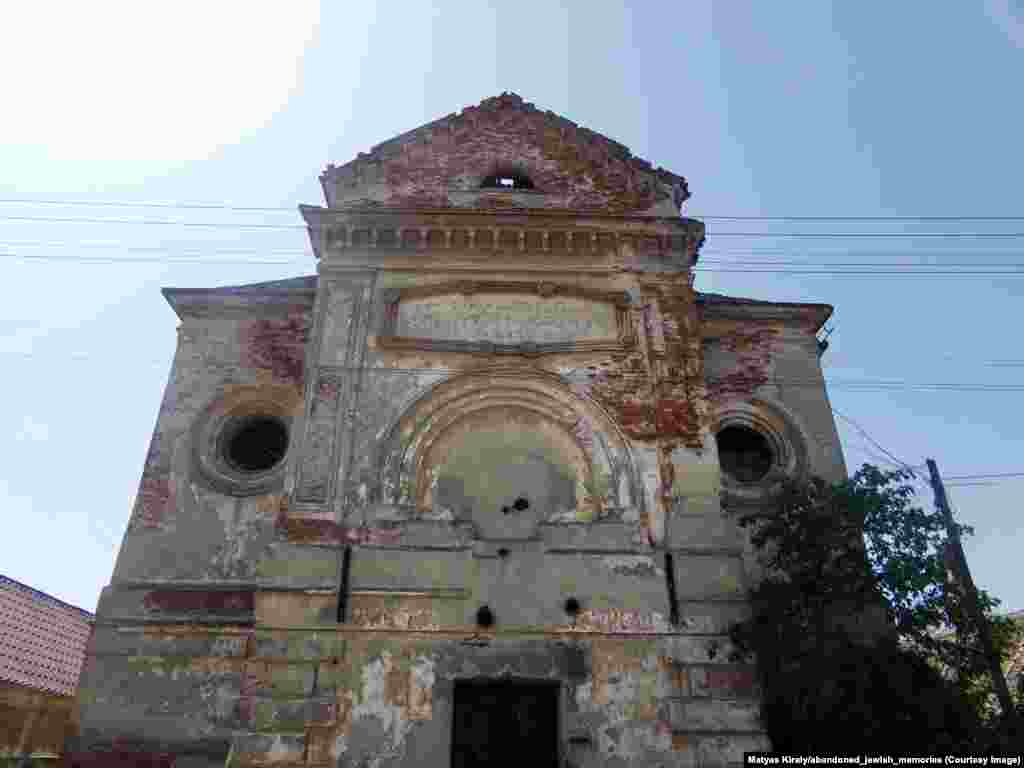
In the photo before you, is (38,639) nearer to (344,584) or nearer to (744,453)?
(344,584)

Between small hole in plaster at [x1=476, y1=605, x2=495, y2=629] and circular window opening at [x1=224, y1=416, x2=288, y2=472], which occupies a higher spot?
circular window opening at [x1=224, y1=416, x2=288, y2=472]

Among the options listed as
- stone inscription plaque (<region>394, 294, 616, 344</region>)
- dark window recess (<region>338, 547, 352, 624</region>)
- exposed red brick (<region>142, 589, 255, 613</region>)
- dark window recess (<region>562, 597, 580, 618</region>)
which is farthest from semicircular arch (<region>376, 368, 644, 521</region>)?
exposed red brick (<region>142, 589, 255, 613</region>)

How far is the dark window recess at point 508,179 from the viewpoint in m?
14.0

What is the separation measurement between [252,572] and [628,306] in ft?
22.4

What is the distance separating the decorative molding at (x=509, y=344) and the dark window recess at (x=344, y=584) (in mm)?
3170

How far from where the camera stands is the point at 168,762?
9992mm

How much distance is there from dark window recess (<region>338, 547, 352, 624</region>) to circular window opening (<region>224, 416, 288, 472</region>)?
3356 millimetres

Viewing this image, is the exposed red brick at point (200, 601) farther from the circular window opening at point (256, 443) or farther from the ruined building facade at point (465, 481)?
the circular window opening at point (256, 443)

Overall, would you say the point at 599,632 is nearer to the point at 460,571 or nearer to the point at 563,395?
the point at 460,571

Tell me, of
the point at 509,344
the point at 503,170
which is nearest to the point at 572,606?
the point at 509,344

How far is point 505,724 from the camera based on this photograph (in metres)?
9.23

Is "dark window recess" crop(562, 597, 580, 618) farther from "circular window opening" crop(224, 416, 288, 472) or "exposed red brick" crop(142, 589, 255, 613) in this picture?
"circular window opening" crop(224, 416, 288, 472)

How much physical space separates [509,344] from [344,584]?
163 inches

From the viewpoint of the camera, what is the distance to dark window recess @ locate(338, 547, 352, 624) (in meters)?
9.46
